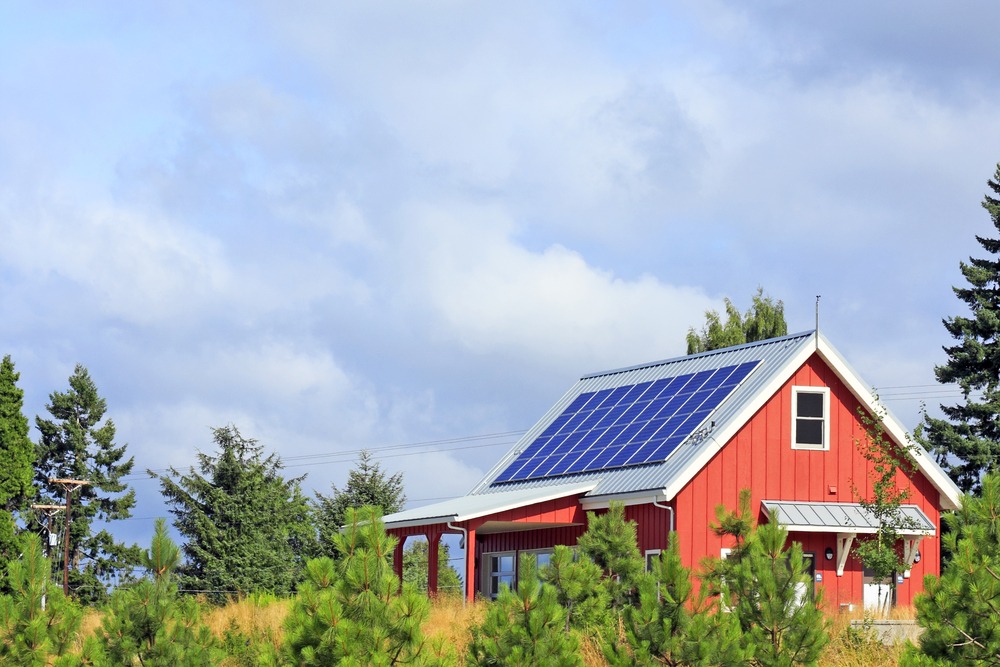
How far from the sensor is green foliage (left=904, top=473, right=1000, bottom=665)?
15570mm

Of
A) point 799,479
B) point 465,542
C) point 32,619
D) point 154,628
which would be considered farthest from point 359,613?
point 799,479

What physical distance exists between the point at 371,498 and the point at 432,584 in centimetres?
1796

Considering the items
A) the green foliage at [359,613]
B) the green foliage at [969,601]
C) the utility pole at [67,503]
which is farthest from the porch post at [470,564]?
the utility pole at [67,503]

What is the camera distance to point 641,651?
16.8m

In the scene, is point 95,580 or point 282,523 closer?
point 282,523

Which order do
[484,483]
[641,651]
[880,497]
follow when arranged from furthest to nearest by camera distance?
[484,483] < [880,497] < [641,651]

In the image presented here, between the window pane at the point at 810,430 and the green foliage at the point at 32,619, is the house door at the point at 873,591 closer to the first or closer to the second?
the window pane at the point at 810,430

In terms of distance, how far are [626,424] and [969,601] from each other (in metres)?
18.0

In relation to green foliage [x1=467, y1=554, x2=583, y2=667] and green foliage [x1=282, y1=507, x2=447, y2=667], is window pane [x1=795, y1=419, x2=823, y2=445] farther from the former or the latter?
green foliage [x1=282, y1=507, x2=447, y2=667]

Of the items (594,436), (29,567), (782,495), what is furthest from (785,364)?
(29,567)

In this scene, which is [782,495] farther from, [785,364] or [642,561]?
[642,561]

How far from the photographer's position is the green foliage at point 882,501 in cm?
2838

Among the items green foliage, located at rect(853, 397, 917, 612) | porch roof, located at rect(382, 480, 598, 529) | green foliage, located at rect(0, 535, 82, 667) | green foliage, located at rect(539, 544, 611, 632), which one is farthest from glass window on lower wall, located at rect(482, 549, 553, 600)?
green foliage, located at rect(0, 535, 82, 667)

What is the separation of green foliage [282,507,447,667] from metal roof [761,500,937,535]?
48.5 feet
